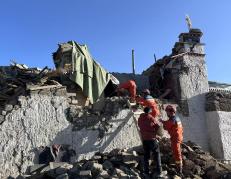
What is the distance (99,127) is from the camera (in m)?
12.1

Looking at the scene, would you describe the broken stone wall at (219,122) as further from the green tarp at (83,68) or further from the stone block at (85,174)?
the stone block at (85,174)

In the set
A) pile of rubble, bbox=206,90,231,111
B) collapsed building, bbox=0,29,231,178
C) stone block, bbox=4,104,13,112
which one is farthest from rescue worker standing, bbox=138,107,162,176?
pile of rubble, bbox=206,90,231,111

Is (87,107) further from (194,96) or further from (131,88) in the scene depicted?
(194,96)

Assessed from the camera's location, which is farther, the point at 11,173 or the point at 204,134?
the point at 204,134

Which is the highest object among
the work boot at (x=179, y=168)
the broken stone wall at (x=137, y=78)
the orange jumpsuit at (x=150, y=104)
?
the broken stone wall at (x=137, y=78)

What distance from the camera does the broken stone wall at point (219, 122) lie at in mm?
13883

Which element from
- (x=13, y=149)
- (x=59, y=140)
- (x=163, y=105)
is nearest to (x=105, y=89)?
(x=163, y=105)

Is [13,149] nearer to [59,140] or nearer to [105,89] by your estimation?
[59,140]

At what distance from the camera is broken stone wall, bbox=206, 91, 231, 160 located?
13883 mm

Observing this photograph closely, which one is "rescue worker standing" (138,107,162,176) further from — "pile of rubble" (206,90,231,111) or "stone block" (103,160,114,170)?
"pile of rubble" (206,90,231,111)

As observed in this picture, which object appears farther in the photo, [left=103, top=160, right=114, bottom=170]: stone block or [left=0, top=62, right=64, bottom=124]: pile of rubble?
[left=0, top=62, right=64, bottom=124]: pile of rubble

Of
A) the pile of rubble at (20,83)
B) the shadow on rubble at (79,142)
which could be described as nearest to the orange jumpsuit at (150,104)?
the shadow on rubble at (79,142)

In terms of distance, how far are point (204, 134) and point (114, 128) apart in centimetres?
378

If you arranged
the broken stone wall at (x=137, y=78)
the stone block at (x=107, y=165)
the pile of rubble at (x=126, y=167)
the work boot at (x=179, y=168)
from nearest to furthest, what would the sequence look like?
the pile of rubble at (x=126, y=167), the stone block at (x=107, y=165), the work boot at (x=179, y=168), the broken stone wall at (x=137, y=78)
